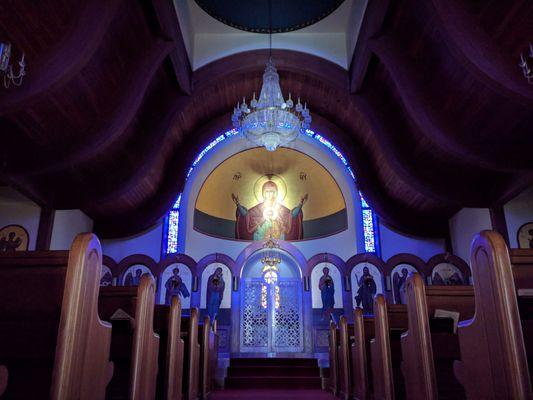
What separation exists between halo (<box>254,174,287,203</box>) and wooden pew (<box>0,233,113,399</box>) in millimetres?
10272

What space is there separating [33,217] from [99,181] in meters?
1.50

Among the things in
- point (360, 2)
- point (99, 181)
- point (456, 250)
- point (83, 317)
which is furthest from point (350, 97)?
point (83, 317)

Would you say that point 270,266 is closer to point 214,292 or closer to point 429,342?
point 214,292

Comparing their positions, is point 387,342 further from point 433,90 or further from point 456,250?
point 456,250

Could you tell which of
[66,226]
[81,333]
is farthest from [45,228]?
[81,333]

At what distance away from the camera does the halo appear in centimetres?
1316

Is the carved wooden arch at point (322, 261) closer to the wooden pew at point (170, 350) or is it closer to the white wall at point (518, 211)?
the white wall at point (518, 211)

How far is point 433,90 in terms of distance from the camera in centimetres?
766

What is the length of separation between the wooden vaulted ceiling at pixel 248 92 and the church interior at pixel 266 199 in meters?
0.04

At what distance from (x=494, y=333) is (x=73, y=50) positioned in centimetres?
585

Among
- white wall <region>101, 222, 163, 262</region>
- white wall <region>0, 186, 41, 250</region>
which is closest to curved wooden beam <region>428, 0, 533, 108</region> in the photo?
white wall <region>0, 186, 41, 250</region>

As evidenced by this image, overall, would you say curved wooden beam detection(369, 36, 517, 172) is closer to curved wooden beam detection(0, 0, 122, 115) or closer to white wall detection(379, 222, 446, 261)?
white wall detection(379, 222, 446, 261)

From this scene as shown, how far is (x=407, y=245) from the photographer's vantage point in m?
11.6

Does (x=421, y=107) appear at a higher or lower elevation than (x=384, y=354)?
higher
